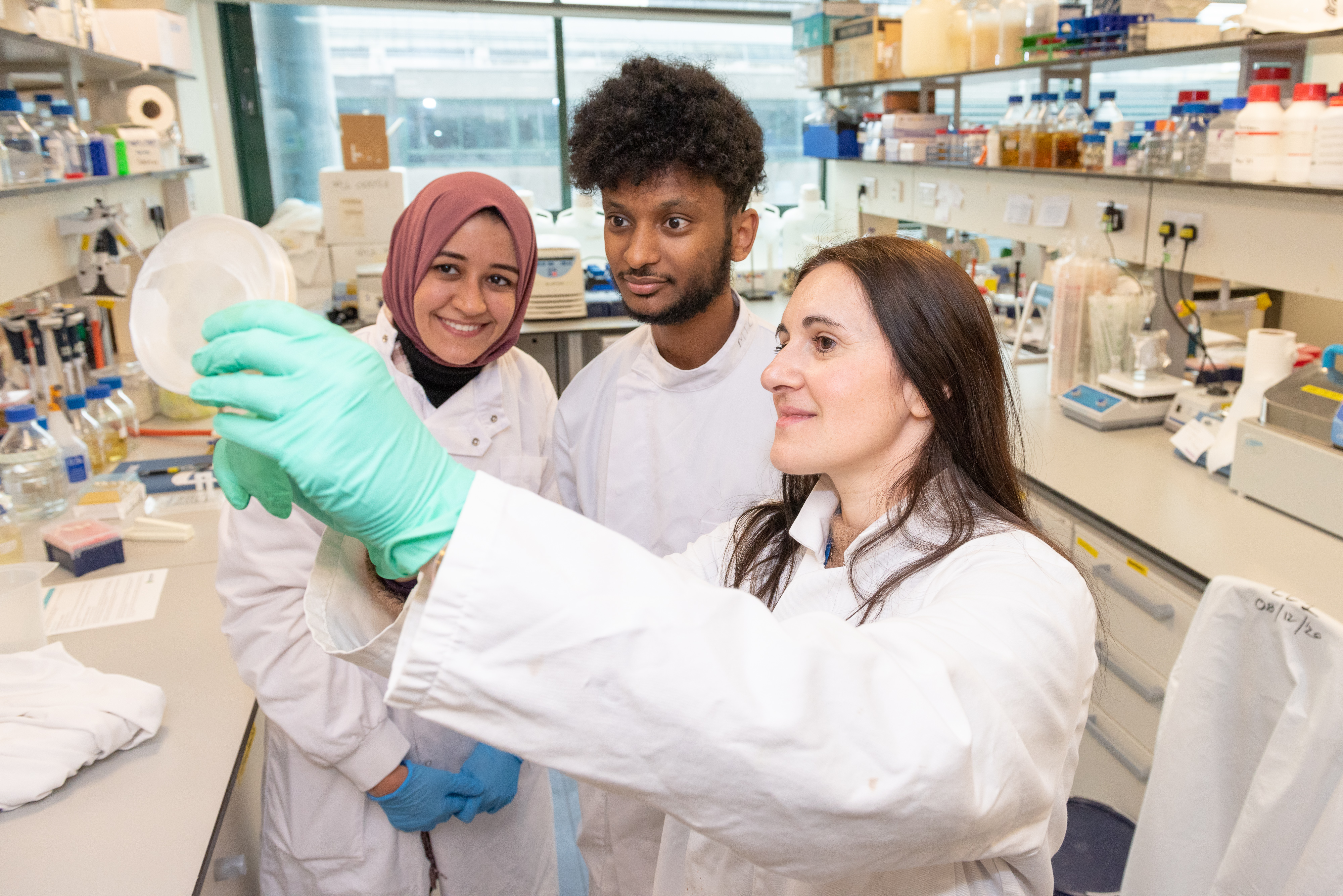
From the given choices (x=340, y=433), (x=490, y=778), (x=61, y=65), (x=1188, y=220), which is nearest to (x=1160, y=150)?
(x=1188, y=220)

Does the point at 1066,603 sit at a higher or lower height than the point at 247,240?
lower

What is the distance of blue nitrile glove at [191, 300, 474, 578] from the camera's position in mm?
642

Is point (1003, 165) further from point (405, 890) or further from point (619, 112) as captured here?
point (405, 890)

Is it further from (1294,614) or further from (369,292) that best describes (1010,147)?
(369,292)

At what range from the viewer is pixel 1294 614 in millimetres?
1146

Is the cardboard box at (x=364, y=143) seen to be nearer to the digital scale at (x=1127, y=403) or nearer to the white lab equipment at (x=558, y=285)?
the white lab equipment at (x=558, y=285)

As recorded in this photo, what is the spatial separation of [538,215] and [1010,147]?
8.24 feet

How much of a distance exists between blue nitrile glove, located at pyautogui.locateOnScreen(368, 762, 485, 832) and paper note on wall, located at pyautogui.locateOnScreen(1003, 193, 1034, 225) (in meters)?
2.56

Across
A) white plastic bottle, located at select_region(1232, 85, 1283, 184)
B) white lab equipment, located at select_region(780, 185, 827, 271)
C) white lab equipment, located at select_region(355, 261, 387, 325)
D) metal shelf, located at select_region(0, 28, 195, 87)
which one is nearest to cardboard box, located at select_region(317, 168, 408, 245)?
white lab equipment, located at select_region(355, 261, 387, 325)

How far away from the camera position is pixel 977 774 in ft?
2.05

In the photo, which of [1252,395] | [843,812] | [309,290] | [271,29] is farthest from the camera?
[271,29]

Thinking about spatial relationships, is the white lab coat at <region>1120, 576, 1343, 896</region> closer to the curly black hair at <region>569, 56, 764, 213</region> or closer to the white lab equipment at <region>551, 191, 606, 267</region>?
the curly black hair at <region>569, 56, 764, 213</region>

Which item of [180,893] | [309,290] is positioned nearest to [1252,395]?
[180,893]

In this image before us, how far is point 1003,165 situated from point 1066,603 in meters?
2.67
